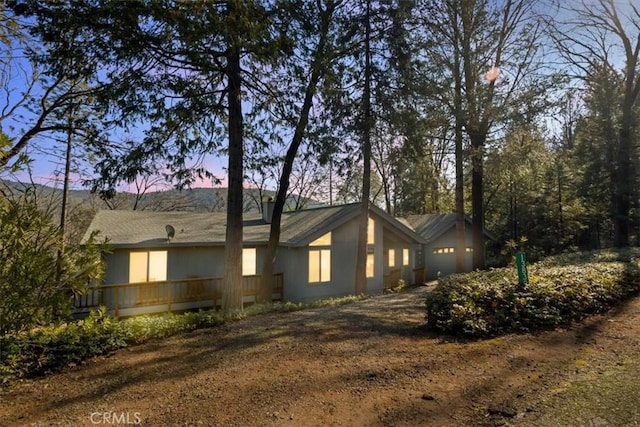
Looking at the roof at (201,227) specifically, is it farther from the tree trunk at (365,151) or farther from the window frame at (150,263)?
the tree trunk at (365,151)

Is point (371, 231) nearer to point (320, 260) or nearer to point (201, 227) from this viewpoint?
point (320, 260)

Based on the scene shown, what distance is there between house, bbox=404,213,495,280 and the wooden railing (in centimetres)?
1212

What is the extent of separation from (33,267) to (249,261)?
11230mm

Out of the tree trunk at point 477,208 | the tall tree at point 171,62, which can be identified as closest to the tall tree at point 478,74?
the tree trunk at point 477,208

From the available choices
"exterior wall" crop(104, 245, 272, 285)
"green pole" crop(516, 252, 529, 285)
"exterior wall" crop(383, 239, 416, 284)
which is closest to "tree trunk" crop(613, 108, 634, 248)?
"exterior wall" crop(383, 239, 416, 284)

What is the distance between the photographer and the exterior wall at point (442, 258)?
916 inches

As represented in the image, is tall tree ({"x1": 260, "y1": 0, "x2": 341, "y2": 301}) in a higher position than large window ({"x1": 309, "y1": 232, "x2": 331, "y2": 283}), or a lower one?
higher

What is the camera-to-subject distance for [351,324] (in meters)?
7.34

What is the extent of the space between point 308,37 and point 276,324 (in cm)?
798

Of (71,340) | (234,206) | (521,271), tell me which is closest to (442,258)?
(521,271)

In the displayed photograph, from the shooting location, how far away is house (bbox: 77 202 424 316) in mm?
12695

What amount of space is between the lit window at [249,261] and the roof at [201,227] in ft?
2.12

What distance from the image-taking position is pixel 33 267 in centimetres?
456

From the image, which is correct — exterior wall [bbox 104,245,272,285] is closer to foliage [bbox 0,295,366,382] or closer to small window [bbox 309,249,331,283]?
small window [bbox 309,249,331,283]
